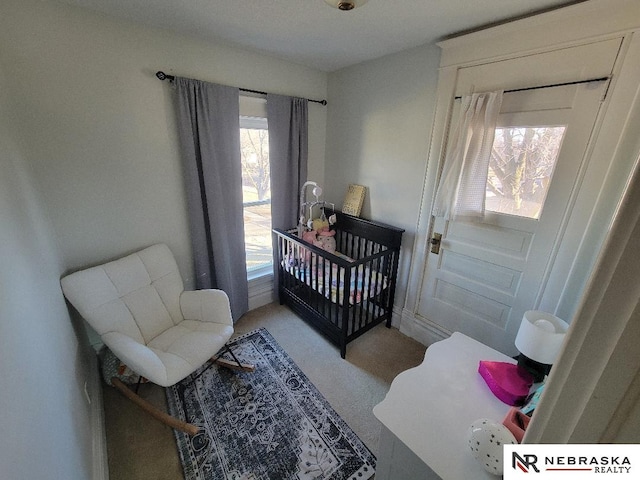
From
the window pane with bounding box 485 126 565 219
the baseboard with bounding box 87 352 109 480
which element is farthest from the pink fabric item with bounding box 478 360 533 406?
the baseboard with bounding box 87 352 109 480

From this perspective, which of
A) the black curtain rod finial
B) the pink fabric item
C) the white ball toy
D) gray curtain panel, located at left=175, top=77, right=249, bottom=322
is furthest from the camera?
gray curtain panel, located at left=175, top=77, right=249, bottom=322

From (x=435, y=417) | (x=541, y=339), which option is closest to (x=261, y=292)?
(x=435, y=417)

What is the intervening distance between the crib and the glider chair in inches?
28.5

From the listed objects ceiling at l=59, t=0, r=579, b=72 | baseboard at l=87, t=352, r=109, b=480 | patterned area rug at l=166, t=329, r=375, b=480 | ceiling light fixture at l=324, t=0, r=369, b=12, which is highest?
ceiling at l=59, t=0, r=579, b=72

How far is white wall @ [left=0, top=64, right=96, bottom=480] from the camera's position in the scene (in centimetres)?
69

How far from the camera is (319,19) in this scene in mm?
1549

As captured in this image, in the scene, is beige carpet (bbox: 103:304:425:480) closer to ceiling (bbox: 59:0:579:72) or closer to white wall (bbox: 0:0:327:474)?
white wall (bbox: 0:0:327:474)

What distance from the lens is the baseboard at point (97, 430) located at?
1271 mm

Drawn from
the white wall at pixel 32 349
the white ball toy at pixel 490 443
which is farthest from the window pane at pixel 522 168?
the white wall at pixel 32 349

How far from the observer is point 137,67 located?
171cm

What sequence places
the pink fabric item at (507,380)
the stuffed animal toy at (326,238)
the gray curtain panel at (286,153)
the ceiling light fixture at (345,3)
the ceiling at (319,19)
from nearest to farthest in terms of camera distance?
1. the pink fabric item at (507,380)
2. the ceiling light fixture at (345,3)
3. the ceiling at (319,19)
4. the gray curtain panel at (286,153)
5. the stuffed animal toy at (326,238)

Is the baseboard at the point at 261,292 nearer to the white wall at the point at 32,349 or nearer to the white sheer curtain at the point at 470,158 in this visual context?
the white wall at the point at 32,349

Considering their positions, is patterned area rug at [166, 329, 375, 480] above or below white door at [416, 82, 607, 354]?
below

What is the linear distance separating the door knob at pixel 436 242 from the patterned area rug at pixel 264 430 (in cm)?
136
